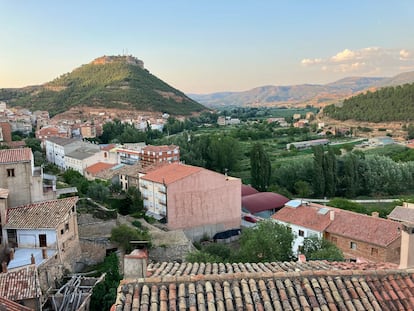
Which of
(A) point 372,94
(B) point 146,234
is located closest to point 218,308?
(B) point 146,234

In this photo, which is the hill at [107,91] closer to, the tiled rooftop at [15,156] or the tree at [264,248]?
the tiled rooftop at [15,156]

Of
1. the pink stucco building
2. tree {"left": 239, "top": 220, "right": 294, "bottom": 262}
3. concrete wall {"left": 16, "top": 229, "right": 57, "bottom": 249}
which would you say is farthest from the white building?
concrete wall {"left": 16, "top": 229, "right": 57, "bottom": 249}

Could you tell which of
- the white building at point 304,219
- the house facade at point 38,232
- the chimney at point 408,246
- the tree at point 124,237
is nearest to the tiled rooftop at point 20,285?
the house facade at point 38,232

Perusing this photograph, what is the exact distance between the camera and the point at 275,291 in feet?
13.1

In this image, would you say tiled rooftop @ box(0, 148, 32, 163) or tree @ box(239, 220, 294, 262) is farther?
tiled rooftop @ box(0, 148, 32, 163)

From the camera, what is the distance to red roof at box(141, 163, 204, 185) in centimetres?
2630

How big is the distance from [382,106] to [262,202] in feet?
198

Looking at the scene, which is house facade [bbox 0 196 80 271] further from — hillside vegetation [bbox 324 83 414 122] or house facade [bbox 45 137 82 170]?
hillside vegetation [bbox 324 83 414 122]

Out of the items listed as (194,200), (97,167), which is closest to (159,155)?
(97,167)

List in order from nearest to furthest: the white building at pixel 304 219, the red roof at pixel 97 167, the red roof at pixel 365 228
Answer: the red roof at pixel 365 228
the white building at pixel 304 219
the red roof at pixel 97 167

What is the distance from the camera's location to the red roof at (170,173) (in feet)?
86.3

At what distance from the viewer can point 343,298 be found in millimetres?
4004

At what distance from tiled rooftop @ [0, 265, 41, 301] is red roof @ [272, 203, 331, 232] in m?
15.5

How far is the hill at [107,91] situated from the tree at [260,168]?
62203 mm
